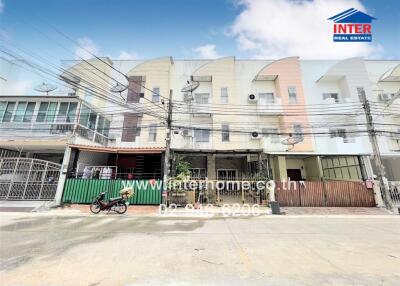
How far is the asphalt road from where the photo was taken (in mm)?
3227

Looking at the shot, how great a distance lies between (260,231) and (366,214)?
8.62 m

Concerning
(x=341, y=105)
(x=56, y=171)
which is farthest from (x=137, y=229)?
(x=341, y=105)

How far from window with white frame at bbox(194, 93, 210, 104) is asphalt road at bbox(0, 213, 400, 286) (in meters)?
12.9

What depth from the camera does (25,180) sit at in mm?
10906

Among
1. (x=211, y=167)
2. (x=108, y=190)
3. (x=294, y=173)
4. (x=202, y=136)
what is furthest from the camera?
(x=294, y=173)

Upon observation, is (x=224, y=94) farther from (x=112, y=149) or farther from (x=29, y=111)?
(x=29, y=111)

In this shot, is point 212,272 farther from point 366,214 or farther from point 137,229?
point 366,214

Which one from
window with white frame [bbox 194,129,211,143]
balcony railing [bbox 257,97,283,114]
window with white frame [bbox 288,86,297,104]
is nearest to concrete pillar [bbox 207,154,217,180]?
window with white frame [bbox 194,129,211,143]

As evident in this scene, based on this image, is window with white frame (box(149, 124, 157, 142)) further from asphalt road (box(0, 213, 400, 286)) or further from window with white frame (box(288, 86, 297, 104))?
window with white frame (box(288, 86, 297, 104))

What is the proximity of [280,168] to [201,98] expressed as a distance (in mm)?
9591

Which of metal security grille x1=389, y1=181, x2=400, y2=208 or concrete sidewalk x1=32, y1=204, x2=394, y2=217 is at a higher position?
metal security grille x1=389, y1=181, x2=400, y2=208

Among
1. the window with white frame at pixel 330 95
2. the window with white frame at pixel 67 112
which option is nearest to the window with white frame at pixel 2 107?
the window with white frame at pixel 67 112

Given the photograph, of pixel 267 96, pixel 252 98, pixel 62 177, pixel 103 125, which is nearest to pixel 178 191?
pixel 62 177

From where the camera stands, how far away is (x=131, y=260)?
3924 mm
